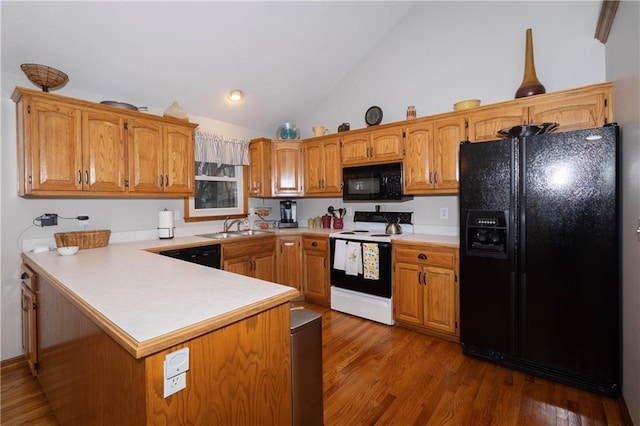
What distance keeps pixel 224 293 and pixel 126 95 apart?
2.79 meters

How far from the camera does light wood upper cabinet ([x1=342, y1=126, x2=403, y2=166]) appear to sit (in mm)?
3283

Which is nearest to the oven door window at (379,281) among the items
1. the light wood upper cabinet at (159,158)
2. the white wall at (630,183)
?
the white wall at (630,183)

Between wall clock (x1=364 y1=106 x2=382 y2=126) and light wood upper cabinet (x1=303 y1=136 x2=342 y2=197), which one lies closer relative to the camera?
wall clock (x1=364 y1=106 x2=382 y2=126)

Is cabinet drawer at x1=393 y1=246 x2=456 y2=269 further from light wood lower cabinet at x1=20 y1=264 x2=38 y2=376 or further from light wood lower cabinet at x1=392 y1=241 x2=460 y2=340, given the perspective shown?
light wood lower cabinet at x1=20 y1=264 x2=38 y2=376

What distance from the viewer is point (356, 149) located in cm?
363

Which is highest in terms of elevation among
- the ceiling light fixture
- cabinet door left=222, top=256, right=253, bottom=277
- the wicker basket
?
the ceiling light fixture

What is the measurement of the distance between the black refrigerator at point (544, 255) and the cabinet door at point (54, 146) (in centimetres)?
313

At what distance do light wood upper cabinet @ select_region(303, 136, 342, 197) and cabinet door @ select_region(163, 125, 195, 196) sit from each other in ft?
4.90

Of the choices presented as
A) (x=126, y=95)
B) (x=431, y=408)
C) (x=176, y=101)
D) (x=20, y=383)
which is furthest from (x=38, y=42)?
(x=431, y=408)

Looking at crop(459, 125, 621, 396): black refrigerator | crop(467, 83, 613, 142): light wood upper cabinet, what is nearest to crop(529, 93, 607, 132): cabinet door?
crop(467, 83, 613, 142): light wood upper cabinet

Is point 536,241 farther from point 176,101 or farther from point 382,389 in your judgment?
point 176,101

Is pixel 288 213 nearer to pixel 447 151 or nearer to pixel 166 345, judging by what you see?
pixel 447 151

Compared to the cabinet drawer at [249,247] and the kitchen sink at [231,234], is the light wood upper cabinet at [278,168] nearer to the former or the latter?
the kitchen sink at [231,234]

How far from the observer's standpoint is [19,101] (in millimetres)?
2291
